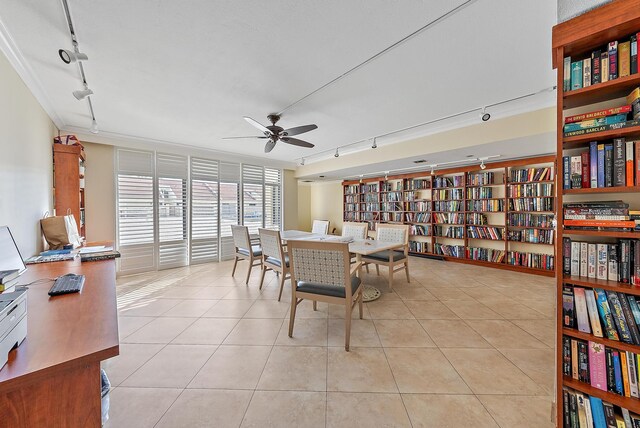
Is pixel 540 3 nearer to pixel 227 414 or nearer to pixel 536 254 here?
pixel 227 414

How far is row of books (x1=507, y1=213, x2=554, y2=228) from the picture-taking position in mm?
→ 4188

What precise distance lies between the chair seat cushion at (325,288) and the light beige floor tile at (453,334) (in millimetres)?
869

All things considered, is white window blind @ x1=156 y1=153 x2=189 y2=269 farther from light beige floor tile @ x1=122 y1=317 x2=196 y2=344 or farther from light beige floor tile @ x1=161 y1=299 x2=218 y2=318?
light beige floor tile @ x1=122 y1=317 x2=196 y2=344

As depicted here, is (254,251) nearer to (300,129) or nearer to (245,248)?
(245,248)

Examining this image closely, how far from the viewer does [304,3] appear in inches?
57.1

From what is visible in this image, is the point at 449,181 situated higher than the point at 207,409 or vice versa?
the point at 449,181

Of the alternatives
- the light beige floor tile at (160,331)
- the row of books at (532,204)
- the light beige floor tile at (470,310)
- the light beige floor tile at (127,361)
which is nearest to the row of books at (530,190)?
the row of books at (532,204)

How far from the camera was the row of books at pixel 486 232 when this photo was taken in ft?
15.5

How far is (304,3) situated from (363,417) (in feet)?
8.30

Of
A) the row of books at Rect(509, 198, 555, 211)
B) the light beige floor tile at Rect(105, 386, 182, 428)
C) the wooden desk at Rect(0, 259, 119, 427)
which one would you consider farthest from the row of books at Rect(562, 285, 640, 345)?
the row of books at Rect(509, 198, 555, 211)

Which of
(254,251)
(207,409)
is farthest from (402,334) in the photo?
(254,251)

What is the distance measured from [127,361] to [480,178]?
20.1 feet

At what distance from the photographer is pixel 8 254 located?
5.30ft

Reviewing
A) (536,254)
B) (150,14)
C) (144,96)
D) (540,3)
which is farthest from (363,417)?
(536,254)
